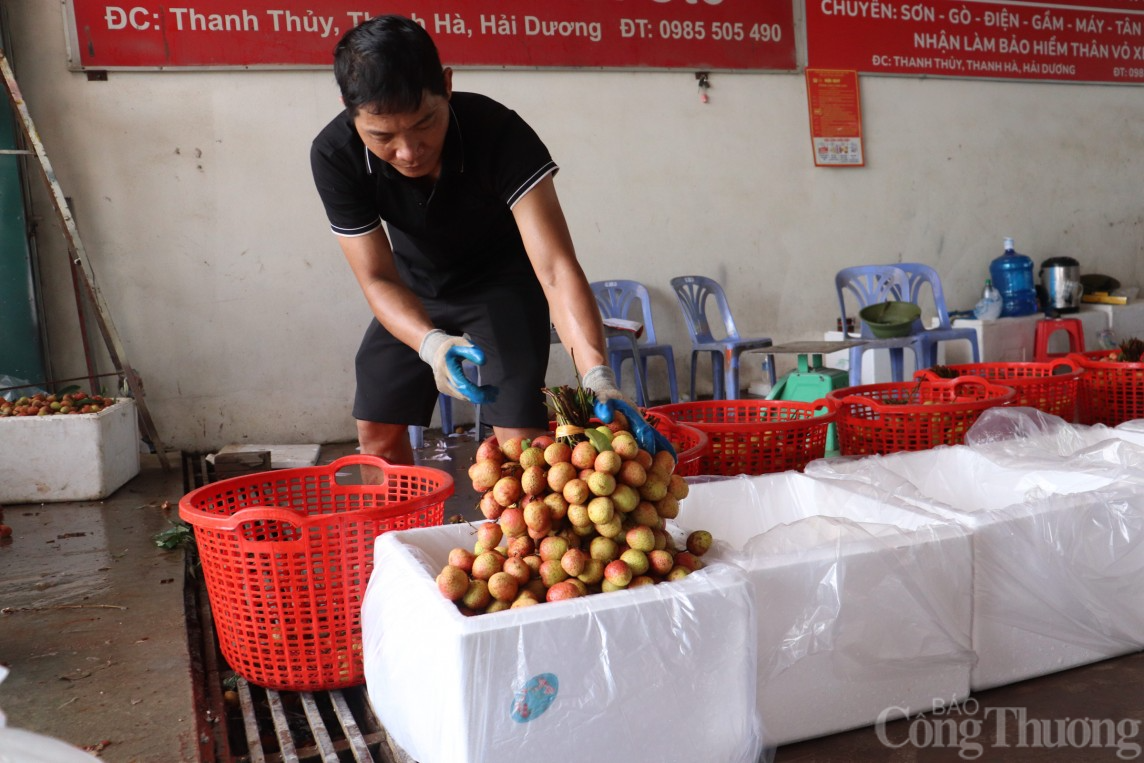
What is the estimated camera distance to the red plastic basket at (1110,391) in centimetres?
288

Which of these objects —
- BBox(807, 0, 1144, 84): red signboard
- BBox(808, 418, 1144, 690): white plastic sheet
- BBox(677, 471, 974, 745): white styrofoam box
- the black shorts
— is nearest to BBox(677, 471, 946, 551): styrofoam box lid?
BBox(808, 418, 1144, 690): white plastic sheet

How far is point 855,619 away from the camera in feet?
5.06

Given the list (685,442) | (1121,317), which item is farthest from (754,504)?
(1121,317)

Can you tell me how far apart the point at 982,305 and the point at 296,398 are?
164 inches

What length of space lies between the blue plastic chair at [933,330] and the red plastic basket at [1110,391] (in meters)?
1.91

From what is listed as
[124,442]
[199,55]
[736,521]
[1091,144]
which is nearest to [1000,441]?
[736,521]

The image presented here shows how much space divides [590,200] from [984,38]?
3.19 m

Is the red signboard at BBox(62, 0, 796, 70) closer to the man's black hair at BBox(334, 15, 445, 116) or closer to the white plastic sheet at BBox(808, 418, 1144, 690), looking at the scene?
the man's black hair at BBox(334, 15, 445, 116)

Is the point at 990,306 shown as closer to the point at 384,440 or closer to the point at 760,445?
the point at 760,445

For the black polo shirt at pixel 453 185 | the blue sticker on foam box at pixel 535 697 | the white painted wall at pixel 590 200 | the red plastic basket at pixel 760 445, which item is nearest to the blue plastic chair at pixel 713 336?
the white painted wall at pixel 590 200

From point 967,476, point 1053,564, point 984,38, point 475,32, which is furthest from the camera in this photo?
point 984,38

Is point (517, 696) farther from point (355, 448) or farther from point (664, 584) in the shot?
point (355, 448)

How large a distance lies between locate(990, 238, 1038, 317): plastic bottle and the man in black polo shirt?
15.7ft

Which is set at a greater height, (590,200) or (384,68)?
(590,200)
